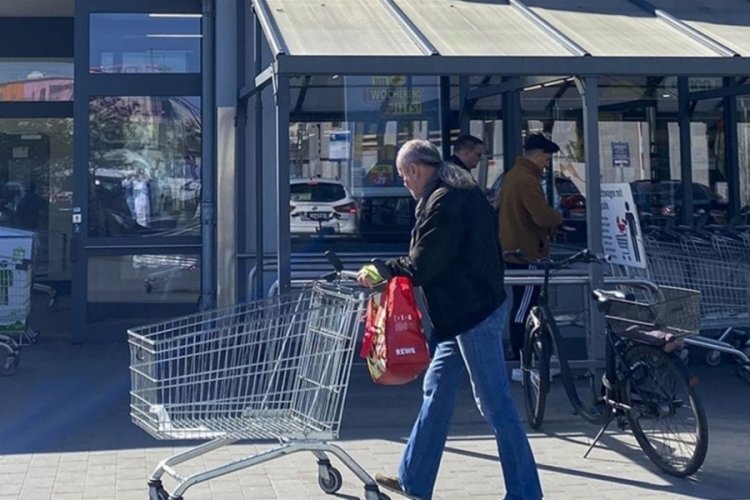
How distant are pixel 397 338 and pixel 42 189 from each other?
9289 millimetres

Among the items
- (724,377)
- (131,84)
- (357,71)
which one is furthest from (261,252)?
(724,377)

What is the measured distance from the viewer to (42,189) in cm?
→ 1402

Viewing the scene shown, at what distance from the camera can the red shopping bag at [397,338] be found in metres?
5.70

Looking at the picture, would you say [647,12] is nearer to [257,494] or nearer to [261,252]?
[261,252]

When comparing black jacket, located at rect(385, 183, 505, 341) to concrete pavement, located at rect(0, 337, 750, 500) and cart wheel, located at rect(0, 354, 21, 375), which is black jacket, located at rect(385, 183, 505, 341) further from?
cart wheel, located at rect(0, 354, 21, 375)

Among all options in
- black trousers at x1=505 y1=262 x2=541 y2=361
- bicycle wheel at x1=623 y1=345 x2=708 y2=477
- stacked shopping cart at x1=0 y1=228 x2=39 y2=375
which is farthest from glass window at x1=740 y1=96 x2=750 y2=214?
stacked shopping cart at x1=0 y1=228 x2=39 y2=375

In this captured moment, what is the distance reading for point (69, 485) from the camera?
6.52 metres

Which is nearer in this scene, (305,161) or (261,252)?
(261,252)

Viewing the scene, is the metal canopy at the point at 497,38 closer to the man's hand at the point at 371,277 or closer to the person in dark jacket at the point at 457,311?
the person in dark jacket at the point at 457,311

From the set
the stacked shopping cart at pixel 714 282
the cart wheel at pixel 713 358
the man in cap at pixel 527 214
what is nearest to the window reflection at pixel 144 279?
the man in cap at pixel 527 214

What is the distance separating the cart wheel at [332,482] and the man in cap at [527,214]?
9.26ft

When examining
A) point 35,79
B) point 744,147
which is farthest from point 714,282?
point 35,79

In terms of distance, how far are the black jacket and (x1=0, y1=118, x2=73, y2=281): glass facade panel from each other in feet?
29.3

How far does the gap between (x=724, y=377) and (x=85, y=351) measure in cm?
556
